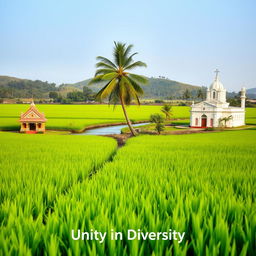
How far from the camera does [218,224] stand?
2.70 meters

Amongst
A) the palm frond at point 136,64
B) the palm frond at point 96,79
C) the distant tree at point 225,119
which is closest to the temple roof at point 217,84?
the distant tree at point 225,119

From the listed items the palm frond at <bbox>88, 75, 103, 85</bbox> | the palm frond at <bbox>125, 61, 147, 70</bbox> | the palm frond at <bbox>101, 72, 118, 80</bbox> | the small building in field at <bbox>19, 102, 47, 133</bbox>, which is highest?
the palm frond at <bbox>125, 61, 147, 70</bbox>

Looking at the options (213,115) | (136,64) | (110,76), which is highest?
(136,64)

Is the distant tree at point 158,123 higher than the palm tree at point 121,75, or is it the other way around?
the palm tree at point 121,75

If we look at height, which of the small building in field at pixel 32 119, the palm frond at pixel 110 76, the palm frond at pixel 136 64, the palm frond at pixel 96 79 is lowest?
the small building in field at pixel 32 119

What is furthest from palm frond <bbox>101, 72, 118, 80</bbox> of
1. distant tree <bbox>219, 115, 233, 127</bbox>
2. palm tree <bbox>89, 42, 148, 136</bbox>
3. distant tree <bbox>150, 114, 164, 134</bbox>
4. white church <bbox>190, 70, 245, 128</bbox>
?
distant tree <bbox>219, 115, 233, 127</bbox>

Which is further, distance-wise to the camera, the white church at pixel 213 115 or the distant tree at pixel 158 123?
the white church at pixel 213 115

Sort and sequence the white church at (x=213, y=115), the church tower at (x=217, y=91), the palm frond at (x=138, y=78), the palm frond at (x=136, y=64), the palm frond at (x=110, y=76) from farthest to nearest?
1. the church tower at (x=217, y=91)
2. the white church at (x=213, y=115)
3. the palm frond at (x=136, y=64)
4. the palm frond at (x=138, y=78)
5. the palm frond at (x=110, y=76)

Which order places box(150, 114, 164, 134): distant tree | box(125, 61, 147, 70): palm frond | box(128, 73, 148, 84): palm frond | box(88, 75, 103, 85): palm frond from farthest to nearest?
box(150, 114, 164, 134): distant tree < box(125, 61, 147, 70): palm frond < box(128, 73, 148, 84): palm frond < box(88, 75, 103, 85): palm frond

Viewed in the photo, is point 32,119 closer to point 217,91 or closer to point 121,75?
point 121,75

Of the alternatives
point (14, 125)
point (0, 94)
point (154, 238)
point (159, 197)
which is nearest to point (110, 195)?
point (159, 197)

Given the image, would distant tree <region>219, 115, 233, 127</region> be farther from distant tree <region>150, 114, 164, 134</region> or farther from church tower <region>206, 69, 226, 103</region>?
distant tree <region>150, 114, 164, 134</region>

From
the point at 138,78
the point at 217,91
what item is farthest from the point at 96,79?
the point at 217,91

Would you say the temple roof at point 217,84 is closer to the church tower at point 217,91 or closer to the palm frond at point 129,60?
the church tower at point 217,91
